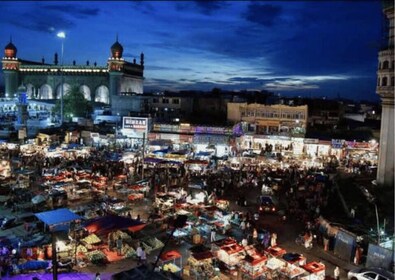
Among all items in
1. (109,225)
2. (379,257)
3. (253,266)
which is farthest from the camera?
(109,225)

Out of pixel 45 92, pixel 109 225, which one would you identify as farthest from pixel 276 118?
pixel 45 92

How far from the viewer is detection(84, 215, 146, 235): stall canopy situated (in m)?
14.8

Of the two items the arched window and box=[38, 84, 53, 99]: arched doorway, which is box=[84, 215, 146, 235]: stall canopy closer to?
the arched window

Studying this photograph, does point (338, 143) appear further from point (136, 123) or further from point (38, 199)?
point (38, 199)

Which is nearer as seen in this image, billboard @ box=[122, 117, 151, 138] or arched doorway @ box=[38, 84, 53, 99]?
billboard @ box=[122, 117, 151, 138]

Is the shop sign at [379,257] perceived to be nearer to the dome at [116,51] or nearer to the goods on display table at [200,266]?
the goods on display table at [200,266]

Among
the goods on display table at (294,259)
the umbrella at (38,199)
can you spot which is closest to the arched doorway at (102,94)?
the umbrella at (38,199)

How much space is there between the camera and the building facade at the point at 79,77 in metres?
74.6

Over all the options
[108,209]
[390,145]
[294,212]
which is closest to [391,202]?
[390,145]

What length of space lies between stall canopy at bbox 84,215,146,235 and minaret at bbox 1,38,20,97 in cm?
7619

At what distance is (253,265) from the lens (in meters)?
13.3

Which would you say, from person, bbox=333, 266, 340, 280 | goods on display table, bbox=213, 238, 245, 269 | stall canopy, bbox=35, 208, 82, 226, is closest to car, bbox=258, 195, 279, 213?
goods on display table, bbox=213, 238, 245, 269

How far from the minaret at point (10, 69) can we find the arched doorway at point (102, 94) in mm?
18595

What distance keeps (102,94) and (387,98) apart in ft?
205
